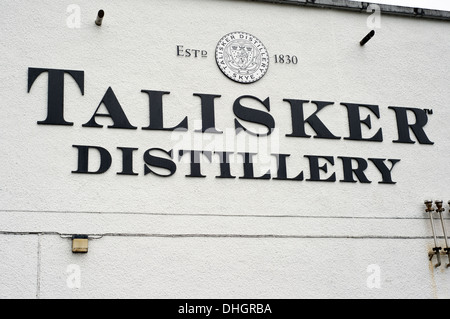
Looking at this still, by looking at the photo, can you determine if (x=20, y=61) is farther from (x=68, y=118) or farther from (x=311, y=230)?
(x=311, y=230)

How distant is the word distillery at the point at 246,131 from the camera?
25.5 feet

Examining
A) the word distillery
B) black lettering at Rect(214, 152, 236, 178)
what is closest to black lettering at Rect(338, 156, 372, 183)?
the word distillery

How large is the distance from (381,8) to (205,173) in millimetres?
4120

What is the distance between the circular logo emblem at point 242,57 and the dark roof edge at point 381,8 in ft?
2.80

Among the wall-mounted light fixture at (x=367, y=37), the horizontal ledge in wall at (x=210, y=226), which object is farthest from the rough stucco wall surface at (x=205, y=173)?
the wall-mounted light fixture at (x=367, y=37)

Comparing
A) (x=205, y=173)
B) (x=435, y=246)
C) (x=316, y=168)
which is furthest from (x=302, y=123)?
(x=435, y=246)

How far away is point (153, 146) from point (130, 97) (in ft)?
2.52

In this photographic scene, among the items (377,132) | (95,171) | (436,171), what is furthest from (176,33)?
(436,171)

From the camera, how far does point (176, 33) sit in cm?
854

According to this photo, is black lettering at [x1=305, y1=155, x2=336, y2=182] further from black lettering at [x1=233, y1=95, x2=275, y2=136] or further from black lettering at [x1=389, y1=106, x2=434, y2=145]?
black lettering at [x1=389, y1=106, x2=434, y2=145]

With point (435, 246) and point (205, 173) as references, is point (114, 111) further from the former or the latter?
point (435, 246)

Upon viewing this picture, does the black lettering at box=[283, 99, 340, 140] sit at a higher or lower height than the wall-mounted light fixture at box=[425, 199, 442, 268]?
higher

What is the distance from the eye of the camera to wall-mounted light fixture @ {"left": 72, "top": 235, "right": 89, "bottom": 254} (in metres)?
7.25

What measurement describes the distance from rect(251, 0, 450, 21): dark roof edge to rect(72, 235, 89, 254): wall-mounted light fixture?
4639 mm
